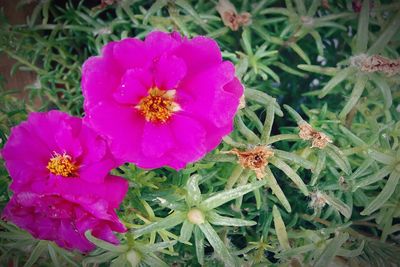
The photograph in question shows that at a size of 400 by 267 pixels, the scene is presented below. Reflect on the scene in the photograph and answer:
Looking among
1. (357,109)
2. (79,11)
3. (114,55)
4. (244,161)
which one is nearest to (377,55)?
(357,109)

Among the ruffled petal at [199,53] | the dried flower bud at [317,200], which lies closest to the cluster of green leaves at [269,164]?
the dried flower bud at [317,200]

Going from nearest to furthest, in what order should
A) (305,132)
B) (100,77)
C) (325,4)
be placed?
(100,77) → (305,132) → (325,4)

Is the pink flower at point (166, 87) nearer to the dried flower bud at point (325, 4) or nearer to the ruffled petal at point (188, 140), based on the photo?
the ruffled petal at point (188, 140)

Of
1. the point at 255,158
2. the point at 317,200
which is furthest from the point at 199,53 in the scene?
the point at 317,200

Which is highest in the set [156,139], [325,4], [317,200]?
[325,4]

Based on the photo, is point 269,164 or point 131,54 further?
point 269,164

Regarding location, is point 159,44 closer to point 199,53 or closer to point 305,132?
point 199,53

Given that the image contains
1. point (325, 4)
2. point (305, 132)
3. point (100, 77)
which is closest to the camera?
point (100, 77)

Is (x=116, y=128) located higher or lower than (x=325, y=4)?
lower
